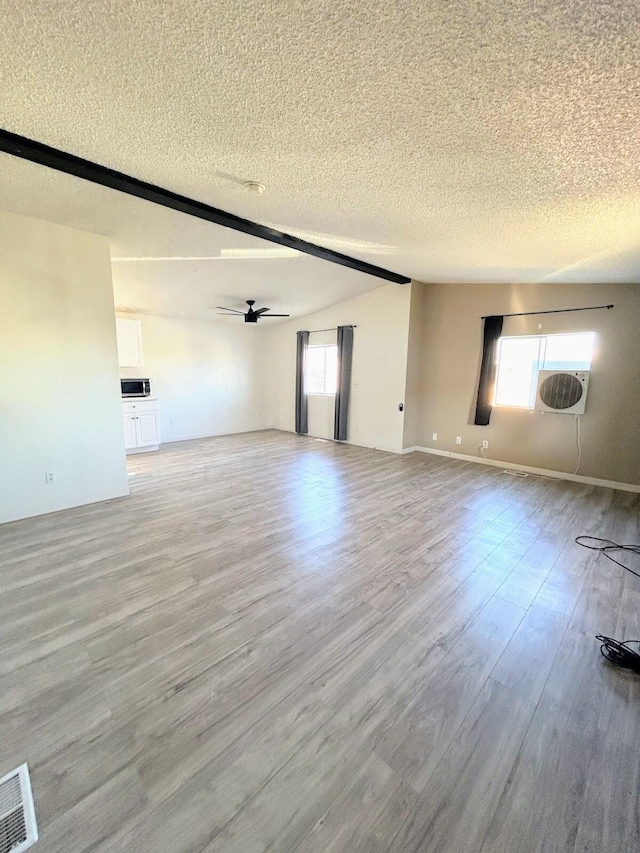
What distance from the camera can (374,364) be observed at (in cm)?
627

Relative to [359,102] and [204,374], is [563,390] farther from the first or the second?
[204,374]

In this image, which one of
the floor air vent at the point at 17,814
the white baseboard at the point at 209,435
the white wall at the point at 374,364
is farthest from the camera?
the white baseboard at the point at 209,435

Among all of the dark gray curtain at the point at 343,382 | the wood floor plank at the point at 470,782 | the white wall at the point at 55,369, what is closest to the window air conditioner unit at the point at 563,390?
the dark gray curtain at the point at 343,382

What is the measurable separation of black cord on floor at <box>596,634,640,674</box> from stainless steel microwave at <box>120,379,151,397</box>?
662 cm

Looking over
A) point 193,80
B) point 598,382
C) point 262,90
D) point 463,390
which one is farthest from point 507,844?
point 463,390

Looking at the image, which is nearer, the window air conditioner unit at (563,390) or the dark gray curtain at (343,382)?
the window air conditioner unit at (563,390)

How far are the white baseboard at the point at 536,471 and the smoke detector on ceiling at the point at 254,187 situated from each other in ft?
15.2

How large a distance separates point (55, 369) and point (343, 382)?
14.8ft

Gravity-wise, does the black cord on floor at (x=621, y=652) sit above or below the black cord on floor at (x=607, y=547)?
above

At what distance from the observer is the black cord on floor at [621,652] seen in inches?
67.2

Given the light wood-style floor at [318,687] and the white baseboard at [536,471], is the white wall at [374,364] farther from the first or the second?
the light wood-style floor at [318,687]

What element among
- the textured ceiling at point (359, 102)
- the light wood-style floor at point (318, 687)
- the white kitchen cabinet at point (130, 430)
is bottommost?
the light wood-style floor at point (318, 687)

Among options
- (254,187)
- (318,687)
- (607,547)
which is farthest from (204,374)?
(607,547)

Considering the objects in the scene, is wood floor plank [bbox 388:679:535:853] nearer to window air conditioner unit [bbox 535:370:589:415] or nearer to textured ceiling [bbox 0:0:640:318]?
textured ceiling [bbox 0:0:640:318]
